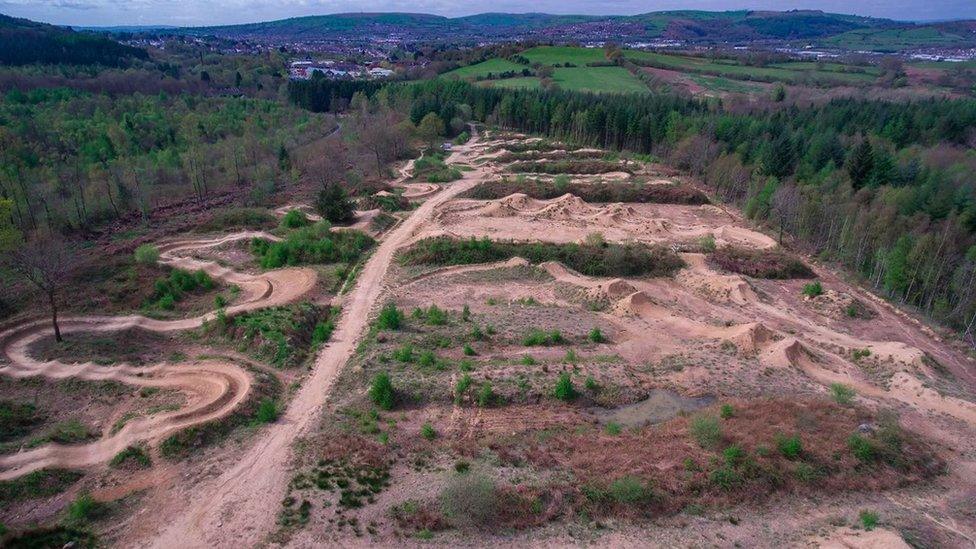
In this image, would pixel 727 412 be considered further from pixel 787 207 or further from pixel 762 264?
pixel 787 207

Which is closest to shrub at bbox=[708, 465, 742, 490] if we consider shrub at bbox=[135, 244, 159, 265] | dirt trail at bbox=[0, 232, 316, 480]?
dirt trail at bbox=[0, 232, 316, 480]

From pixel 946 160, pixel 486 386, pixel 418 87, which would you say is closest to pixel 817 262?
pixel 946 160

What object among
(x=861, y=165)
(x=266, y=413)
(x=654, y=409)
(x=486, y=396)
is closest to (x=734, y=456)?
(x=654, y=409)

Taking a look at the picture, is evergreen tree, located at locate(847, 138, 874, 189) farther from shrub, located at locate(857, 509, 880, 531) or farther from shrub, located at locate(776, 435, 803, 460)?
shrub, located at locate(857, 509, 880, 531)

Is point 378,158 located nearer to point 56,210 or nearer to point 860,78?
point 56,210

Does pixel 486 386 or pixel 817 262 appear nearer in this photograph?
pixel 486 386
